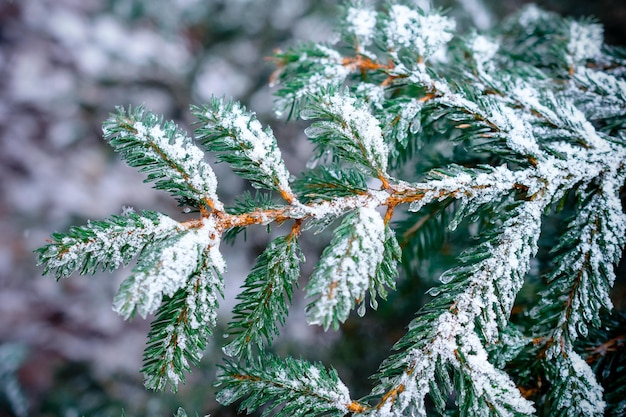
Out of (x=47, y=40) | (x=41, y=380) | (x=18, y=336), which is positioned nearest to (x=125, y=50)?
(x=47, y=40)

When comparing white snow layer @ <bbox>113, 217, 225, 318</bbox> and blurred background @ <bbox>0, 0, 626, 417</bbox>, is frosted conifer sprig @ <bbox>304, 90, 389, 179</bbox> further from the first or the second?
blurred background @ <bbox>0, 0, 626, 417</bbox>

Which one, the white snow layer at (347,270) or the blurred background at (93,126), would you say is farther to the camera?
the blurred background at (93,126)

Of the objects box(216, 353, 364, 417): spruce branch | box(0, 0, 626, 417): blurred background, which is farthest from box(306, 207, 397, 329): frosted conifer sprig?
box(0, 0, 626, 417): blurred background

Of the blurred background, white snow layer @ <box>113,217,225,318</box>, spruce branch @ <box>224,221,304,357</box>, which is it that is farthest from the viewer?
the blurred background

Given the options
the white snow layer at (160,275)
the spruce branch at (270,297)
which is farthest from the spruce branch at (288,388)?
the white snow layer at (160,275)

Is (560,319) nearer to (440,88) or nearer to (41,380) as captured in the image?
(440,88)

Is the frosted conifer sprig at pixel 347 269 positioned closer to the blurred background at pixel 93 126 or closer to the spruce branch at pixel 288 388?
the spruce branch at pixel 288 388

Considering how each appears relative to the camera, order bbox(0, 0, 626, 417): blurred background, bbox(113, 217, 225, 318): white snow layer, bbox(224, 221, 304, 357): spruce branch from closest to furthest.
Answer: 1. bbox(113, 217, 225, 318): white snow layer
2. bbox(224, 221, 304, 357): spruce branch
3. bbox(0, 0, 626, 417): blurred background

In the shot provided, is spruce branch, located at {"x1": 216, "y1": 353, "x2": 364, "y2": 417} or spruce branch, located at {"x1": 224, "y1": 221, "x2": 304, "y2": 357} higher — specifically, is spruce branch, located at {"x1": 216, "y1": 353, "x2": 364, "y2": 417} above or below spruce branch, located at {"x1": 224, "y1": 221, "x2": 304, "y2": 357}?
below
